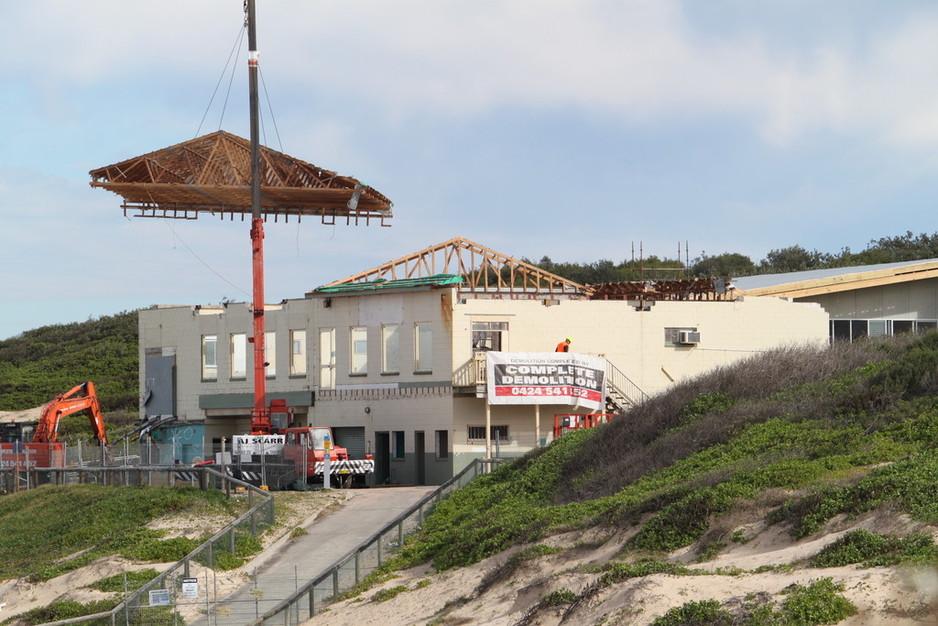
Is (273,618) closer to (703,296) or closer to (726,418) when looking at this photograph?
(726,418)

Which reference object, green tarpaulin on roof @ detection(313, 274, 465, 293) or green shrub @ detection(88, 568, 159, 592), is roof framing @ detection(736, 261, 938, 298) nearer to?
green tarpaulin on roof @ detection(313, 274, 465, 293)

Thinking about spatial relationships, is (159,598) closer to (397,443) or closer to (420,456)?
(420,456)

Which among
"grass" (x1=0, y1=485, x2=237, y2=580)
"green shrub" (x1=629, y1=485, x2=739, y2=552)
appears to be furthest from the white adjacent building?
"green shrub" (x1=629, y1=485, x2=739, y2=552)

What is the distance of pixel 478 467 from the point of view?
1443 inches

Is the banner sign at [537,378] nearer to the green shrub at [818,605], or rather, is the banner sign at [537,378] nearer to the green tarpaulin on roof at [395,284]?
the green tarpaulin on roof at [395,284]

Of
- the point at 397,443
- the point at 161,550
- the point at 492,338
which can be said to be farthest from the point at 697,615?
the point at 397,443

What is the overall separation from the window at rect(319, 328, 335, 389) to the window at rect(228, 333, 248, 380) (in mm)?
3594

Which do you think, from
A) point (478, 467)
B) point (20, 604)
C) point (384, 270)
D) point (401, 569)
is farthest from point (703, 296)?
point (20, 604)

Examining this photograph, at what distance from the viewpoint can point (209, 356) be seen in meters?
51.9

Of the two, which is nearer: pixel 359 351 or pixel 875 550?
pixel 875 550

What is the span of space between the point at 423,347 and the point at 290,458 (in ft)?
22.7

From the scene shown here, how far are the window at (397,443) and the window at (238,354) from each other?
297 inches

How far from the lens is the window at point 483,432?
44.8m

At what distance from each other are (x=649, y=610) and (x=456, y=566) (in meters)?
8.59
